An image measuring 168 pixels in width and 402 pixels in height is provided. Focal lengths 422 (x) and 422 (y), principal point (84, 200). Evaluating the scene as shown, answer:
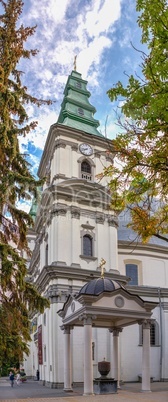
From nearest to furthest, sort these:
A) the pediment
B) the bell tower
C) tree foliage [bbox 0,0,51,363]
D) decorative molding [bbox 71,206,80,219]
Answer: tree foliage [bbox 0,0,51,363] → the pediment → the bell tower → decorative molding [bbox 71,206,80,219]

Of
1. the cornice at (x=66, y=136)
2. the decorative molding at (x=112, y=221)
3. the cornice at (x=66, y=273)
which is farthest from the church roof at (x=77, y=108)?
the cornice at (x=66, y=273)

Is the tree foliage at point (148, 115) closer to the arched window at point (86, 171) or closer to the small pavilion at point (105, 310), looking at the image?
the small pavilion at point (105, 310)

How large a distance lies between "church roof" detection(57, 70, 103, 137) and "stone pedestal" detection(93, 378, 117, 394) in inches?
763

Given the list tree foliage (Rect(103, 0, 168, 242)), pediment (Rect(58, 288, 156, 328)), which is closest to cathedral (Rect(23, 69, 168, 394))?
pediment (Rect(58, 288, 156, 328))

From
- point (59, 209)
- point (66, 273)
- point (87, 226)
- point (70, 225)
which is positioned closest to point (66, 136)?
point (59, 209)

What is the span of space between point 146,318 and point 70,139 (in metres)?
Answer: 16.4

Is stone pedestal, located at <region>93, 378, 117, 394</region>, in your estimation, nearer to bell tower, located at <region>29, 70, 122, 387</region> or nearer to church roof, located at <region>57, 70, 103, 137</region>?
bell tower, located at <region>29, 70, 122, 387</region>

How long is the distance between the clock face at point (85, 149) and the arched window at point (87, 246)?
671cm

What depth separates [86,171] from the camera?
33.2 meters

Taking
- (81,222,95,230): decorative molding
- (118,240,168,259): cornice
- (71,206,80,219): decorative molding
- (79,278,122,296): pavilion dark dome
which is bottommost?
(79,278,122,296): pavilion dark dome

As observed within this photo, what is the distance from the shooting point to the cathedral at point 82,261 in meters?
27.4

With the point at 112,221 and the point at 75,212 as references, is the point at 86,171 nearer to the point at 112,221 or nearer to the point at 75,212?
the point at 75,212

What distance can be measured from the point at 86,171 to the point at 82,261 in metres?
7.33

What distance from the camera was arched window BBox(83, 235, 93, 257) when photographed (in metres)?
31.1
